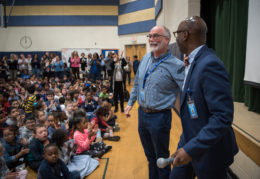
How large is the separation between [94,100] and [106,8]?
10662 mm

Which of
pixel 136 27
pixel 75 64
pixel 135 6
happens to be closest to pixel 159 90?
pixel 75 64

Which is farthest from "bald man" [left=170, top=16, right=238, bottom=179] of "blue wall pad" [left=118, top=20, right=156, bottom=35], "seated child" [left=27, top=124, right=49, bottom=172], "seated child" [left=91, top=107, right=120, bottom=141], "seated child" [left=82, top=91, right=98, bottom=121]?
"blue wall pad" [left=118, top=20, right=156, bottom=35]

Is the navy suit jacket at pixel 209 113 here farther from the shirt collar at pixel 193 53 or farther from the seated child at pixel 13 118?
the seated child at pixel 13 118

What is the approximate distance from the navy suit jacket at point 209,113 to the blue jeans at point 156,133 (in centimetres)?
60

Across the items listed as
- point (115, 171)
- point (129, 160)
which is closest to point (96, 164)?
point (115, 171)

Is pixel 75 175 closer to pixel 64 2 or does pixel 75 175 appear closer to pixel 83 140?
pixel 83 140

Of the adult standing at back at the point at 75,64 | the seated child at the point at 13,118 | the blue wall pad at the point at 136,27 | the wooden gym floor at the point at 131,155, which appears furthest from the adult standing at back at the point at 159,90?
the blue wall pad at the point at 136,27

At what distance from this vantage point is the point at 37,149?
282 centimetres

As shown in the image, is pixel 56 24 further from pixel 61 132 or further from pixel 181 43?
pixel 181 43

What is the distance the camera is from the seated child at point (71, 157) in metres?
2.71

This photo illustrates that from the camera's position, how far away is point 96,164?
2984 mm

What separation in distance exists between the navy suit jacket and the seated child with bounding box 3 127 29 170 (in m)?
2.64

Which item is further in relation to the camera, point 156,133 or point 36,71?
point 36,71

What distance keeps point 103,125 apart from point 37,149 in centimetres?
176
